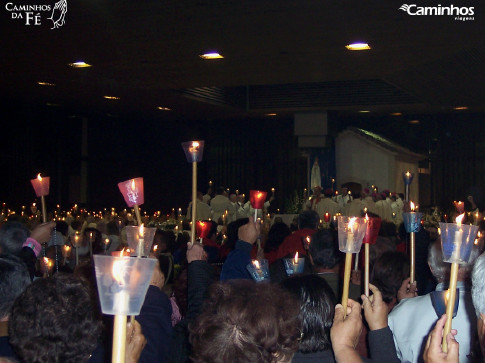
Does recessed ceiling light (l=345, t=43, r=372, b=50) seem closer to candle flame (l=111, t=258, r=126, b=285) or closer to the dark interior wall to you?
the dark interior wall

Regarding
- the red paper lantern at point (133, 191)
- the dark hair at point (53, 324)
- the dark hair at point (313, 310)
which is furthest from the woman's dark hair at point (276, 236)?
the dark hair at point (53, 324)

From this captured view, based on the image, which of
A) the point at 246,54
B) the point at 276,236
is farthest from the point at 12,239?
the point at 246,54

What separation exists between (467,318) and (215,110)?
1613cm

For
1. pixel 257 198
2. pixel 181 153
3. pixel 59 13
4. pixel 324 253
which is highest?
pixel 59 13

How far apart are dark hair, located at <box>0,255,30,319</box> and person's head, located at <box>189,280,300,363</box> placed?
0.90m

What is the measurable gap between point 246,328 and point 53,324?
65 centimetres

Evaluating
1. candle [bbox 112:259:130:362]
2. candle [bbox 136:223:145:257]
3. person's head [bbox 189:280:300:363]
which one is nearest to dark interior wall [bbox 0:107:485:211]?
candle [bbox 136:223:145:257]

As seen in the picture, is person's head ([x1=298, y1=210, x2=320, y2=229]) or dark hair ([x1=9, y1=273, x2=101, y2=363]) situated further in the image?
person's head ([x1=298, y1=210, x2=320, y2=229])

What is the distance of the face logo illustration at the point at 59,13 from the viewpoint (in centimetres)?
813

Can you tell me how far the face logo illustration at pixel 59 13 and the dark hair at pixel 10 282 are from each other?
5762 millimetres

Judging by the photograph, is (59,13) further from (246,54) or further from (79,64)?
(79,64)

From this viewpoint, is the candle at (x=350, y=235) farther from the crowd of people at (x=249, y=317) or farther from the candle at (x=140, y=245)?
the candle at (x=140, y=245)

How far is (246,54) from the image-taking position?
11.0 m

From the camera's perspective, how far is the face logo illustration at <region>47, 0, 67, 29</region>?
8.13m
